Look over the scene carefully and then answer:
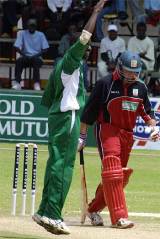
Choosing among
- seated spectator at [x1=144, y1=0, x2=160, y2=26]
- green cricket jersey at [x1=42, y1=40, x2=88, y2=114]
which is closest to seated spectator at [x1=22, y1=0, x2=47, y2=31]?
seated spectator at [x1=144, y1=0, x2=160, y2=26]

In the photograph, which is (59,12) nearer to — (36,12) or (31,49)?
(36,12)

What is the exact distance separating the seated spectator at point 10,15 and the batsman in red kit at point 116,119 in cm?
1673

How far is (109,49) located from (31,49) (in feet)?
6.68

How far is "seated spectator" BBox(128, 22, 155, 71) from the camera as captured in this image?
2547 cm

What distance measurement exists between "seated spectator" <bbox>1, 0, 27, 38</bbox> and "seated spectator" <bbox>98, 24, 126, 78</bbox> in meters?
3.51

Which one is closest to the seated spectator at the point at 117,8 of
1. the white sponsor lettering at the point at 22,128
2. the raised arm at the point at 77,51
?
the white sponsor lettering at the point at 22,128

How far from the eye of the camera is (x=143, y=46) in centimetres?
2555

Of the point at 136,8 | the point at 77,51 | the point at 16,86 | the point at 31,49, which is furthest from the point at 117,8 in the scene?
the point at 77,51

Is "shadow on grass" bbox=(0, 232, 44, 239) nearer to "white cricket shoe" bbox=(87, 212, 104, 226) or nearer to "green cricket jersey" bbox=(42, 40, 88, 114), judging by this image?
"green cricket jersey" bbox=(42, 40, 88, 114)

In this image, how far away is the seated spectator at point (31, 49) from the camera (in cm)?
2553

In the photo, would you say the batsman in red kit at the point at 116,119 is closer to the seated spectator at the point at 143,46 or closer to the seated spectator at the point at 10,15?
the seated spectator at the point at 143,46

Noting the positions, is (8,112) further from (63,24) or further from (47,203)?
(47,203)

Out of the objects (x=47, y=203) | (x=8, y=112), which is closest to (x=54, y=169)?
(x=47, y=203)

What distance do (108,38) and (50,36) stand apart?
2.41 metres
